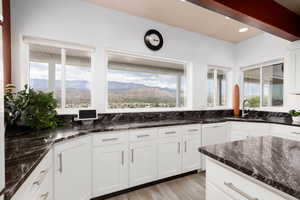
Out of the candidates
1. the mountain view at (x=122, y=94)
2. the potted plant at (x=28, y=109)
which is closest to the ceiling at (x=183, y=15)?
the mountain view at (x=122, y=94)

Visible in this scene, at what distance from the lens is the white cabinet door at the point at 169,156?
2.12m

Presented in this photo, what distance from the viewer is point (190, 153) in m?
2.39

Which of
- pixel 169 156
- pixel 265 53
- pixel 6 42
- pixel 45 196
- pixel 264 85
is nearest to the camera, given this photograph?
pixel 45 196

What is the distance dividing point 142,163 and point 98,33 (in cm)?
212

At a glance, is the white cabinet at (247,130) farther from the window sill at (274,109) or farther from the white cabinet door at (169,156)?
the white cabinet door at (169,156)

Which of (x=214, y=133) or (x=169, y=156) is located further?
(x=214, y=133)

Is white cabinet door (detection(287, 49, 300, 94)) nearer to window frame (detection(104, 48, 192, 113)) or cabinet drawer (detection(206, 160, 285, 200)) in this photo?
window frame (detection(104, 48, 192, 113))

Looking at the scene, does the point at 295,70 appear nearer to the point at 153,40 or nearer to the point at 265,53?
the point at 265,53

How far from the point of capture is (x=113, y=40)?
2301 millimetres

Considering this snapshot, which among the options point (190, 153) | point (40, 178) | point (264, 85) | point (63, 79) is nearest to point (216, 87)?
point (264, 85)

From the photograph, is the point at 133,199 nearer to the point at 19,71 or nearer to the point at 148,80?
the point at 148,80

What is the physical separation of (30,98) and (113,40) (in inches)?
56.8

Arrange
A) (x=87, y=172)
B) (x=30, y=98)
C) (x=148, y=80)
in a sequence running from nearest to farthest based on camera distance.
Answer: (x=30, y=98)
(x=87, y=172)
(x=148, y=80)

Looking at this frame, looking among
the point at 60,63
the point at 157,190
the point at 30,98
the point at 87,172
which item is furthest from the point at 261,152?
the point at 60,63
